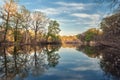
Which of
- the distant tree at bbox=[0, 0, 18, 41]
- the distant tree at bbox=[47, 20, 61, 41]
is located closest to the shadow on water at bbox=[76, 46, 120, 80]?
the distant tree at bbox=[0, 0, 18, 41]

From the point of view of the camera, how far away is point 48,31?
89.6 m

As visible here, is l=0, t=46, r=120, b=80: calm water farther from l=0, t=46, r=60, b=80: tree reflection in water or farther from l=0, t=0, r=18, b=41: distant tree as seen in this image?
l=0, t=0, r=18, b=41: distant tree

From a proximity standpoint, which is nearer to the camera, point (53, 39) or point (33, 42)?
point (33, 42)

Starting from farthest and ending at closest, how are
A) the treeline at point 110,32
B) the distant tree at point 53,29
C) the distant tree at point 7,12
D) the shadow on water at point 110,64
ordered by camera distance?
the distant tree at point 53,29 → the distant tree at point 7,12 → the treeline at point 110,32 → the shadow on water at point 110,64

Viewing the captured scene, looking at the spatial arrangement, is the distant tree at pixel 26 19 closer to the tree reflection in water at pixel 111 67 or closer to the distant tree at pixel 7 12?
the distant tree at pixel 7 12

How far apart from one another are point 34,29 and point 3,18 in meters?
26.7

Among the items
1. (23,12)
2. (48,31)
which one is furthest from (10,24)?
(48,31)

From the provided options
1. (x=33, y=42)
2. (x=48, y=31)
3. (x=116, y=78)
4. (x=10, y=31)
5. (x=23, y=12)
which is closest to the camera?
(x=116, y=78)

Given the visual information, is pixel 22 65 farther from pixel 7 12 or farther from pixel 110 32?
pixel 7 12

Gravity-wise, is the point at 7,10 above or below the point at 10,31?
above

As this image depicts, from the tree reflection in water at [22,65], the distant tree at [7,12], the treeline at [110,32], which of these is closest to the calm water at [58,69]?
the tree reflection in water at [22,65]

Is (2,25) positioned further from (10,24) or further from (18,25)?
(18,25)

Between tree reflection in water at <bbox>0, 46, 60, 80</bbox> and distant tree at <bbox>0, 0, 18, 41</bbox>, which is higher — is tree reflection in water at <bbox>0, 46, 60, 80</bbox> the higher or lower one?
A: the lower one

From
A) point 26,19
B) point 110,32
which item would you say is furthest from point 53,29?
point 110,32
